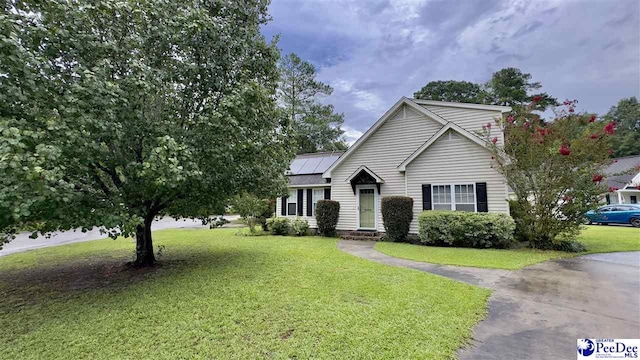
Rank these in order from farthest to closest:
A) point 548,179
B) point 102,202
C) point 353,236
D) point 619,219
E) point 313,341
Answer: point 619,219 → point 353,236 → point 548,179 → point 102,202 → point 313,341

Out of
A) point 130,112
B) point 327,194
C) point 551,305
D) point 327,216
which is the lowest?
point 551,305

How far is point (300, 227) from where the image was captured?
15.5 metres

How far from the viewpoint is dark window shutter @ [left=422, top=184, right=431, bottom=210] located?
12820mm

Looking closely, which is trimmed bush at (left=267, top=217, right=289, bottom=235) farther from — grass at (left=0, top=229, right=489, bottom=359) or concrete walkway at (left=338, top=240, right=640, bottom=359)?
concrete walkway at (left=338, top=240, right=640, bottom=359)

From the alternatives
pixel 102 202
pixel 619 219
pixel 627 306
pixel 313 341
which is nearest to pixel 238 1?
pixel 102 202

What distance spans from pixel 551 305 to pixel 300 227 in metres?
11.6

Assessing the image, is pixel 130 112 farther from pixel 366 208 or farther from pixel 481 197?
pixel 481 197

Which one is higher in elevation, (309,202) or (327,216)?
(309,202)

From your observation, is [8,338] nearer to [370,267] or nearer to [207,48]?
[207,48]

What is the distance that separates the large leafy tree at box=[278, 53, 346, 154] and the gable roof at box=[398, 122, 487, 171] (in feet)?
61.0

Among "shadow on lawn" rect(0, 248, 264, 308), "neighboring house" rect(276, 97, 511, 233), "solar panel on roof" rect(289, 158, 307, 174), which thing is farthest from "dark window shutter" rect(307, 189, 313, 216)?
"shadow on lawn" rect(0, 248, 264, 308)

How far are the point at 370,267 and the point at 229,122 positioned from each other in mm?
5222

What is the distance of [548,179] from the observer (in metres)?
10.2

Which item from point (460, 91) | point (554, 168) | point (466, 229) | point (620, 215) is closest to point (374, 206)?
point (466, 229)
